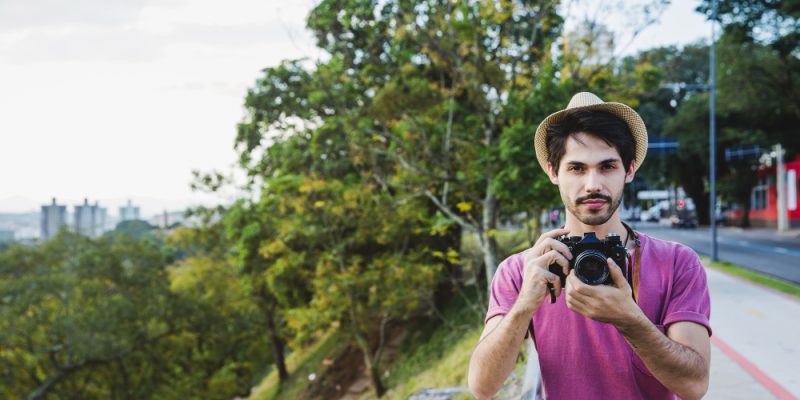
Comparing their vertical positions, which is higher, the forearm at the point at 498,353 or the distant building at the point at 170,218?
the forearm at the point at 498,353

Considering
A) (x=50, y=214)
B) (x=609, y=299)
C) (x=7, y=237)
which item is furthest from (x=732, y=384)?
(x=50, y=214)

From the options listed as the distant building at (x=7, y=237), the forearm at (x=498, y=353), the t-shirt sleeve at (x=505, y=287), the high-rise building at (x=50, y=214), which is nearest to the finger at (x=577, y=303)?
the forearm at (x=498, y=353)

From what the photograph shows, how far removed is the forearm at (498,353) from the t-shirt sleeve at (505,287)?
0.06 metres

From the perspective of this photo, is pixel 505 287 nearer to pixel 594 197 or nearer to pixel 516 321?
pixel 516 321

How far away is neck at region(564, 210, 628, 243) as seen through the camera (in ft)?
5.74

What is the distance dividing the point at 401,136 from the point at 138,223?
5083 centimetres

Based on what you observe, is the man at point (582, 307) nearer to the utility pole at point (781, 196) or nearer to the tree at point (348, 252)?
the tree at point (348, 252)

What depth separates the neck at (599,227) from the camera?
175cm

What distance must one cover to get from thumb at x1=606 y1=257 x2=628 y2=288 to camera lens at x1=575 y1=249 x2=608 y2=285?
0.06 ft

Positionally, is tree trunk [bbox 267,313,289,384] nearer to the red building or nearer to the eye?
the eye

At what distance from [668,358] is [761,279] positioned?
47.1 ft

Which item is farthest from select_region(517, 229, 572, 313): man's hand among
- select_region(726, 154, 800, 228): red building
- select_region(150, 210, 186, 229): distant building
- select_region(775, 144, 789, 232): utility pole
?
select_region(775, 144, 789, 232): utility pole

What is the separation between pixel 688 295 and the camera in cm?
165

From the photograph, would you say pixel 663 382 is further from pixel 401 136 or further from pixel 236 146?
pixel 236 146
